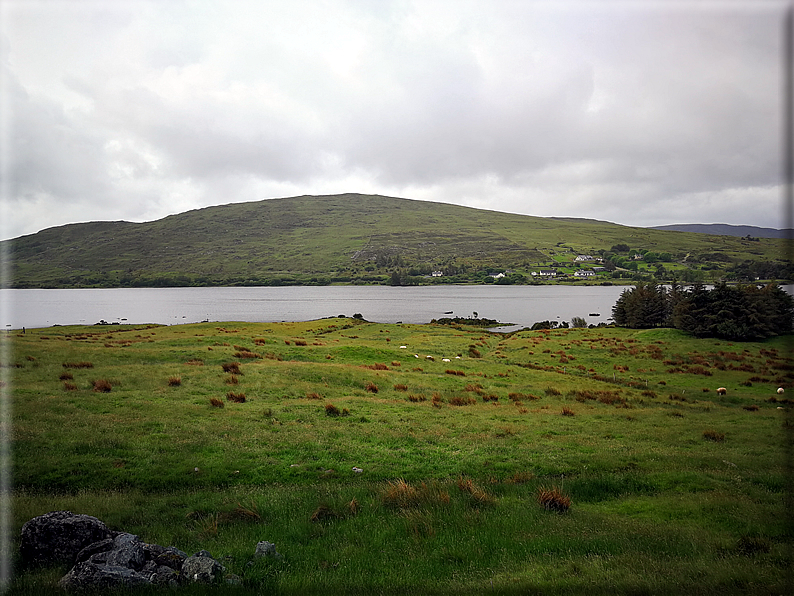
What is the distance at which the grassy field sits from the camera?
760 cm

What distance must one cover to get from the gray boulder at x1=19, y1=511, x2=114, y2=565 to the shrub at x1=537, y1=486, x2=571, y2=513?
9.41 meters

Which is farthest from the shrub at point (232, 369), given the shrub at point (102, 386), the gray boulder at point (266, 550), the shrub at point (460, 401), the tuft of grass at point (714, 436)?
the tuft of grass at point (714, 436)

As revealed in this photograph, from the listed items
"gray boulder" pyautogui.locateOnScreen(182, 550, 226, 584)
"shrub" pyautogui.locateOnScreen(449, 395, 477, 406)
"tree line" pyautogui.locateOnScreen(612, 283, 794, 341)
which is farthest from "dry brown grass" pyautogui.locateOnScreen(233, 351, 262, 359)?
"tree line" pyautogui.locateOnScreen(612, 283, 794, 341)

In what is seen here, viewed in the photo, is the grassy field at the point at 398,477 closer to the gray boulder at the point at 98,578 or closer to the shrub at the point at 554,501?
the shrub at the point at 554,501

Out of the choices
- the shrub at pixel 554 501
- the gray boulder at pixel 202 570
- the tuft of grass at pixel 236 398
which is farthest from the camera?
the tuft of grass at pixel 236 398

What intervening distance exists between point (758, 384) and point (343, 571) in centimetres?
3952

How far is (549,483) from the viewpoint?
1220 cm

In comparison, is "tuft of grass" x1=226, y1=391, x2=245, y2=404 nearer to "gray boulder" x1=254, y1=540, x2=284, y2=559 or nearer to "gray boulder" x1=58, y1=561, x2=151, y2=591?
"gray boulder" x1=254, y1=540, x2=284, y2=559

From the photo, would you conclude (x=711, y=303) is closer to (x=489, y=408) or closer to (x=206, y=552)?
(x=489, y=408)

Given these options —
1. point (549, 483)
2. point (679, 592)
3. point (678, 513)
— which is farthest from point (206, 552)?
point (678, 513)

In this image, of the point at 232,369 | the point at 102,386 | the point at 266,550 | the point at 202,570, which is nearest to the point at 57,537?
the point at 202,570

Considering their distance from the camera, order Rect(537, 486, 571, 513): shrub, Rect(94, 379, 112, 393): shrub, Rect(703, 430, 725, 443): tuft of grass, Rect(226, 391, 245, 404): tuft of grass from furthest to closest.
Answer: Rect(226, 391, 245, 404): tuft of grass < Rect(94, 379, 112, 393): shrub < Rect(703, 430, 725, 443): tuft of grass < Rect(537, 486, 571, 513): shrub

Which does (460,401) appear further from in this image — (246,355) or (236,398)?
(246,355)

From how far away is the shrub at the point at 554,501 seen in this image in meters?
10.5
